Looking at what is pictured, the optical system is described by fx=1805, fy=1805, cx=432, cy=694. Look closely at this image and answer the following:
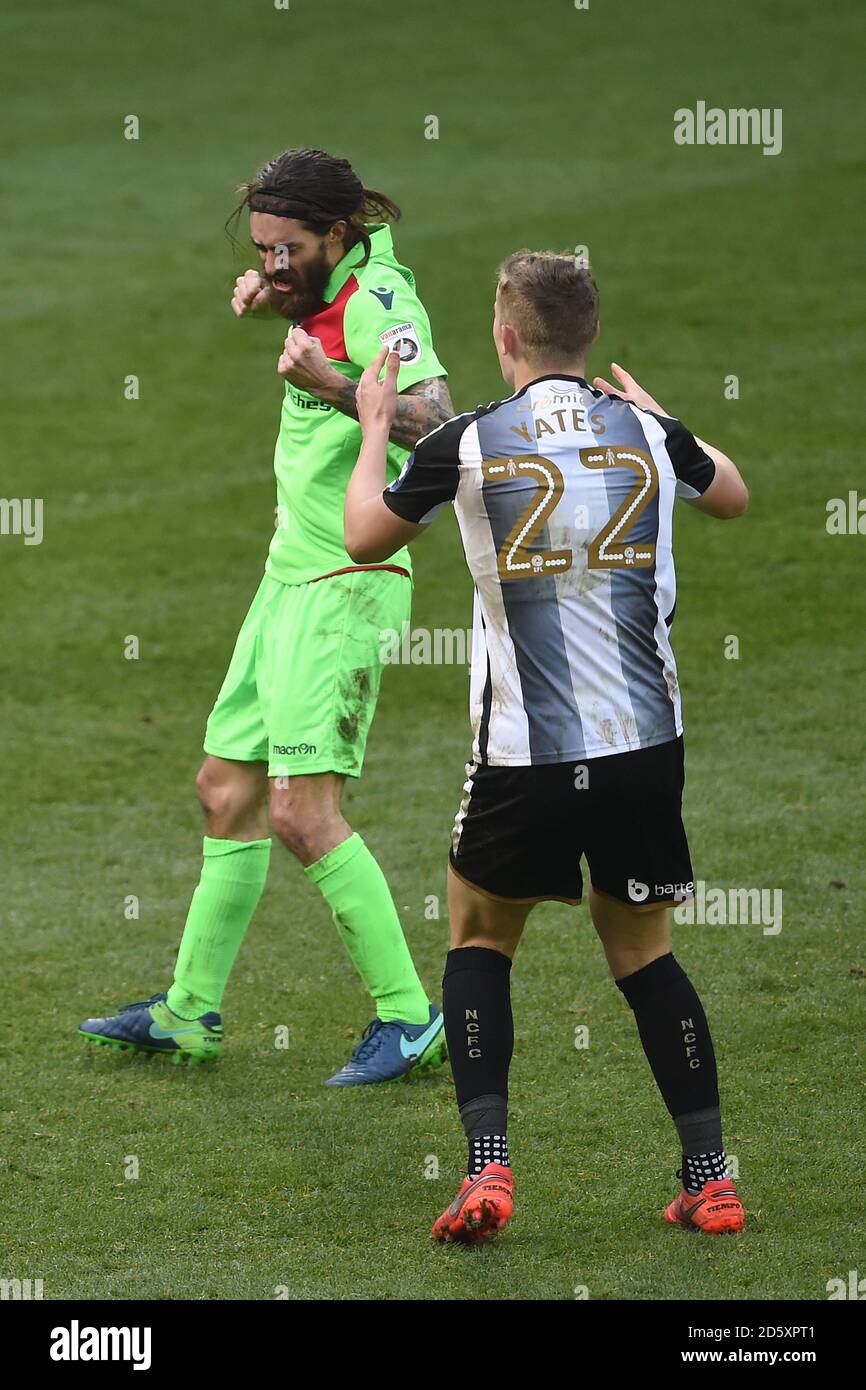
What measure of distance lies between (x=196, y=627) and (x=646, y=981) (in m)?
6.62

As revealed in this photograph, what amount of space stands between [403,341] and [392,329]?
50mm

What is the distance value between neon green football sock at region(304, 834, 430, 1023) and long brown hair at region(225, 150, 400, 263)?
1.63 m

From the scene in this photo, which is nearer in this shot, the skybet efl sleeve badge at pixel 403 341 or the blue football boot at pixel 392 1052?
the skybet efl sleeve badge at pixel 403 341

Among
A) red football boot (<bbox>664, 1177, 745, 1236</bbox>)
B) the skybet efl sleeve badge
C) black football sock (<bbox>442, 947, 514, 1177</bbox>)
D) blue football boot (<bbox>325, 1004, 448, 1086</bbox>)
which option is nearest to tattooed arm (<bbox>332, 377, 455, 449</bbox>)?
the skybet efl sleeve badge

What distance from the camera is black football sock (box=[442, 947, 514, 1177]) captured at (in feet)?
12.1

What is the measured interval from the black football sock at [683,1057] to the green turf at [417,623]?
0.73ft

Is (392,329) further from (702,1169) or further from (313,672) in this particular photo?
(702,1169)

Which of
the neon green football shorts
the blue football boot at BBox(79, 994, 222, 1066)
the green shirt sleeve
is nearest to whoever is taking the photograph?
the green shirt sleeve

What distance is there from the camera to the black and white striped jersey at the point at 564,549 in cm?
354

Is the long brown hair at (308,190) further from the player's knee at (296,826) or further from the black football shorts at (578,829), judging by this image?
the black football shorts at (578,829)

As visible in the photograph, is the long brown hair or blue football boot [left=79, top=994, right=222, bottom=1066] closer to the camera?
the long brown hair

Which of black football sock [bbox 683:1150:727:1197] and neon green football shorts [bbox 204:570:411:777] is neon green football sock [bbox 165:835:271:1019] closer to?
neon green football shorts [bbox 204:570:411:777]

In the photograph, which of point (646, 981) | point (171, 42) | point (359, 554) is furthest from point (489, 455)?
point (171, 42)

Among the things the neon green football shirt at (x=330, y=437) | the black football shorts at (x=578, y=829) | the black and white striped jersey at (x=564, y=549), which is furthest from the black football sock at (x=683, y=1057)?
the neon green football shirt at (x=330, y=437)
